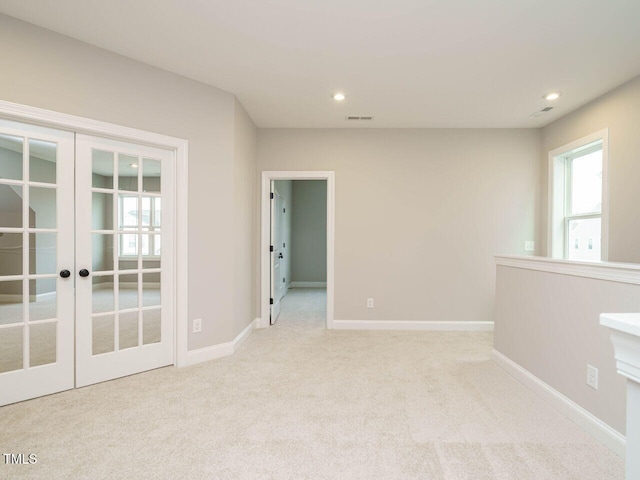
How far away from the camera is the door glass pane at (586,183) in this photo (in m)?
3.51

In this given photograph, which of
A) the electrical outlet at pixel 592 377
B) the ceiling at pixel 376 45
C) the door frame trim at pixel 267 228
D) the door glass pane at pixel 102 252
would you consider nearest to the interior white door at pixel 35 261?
the door glass pane at pixel 102 252

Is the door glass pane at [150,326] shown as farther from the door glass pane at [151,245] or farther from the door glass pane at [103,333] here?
the door glass pane at [151,245]

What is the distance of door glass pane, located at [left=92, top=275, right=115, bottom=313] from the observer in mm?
2621

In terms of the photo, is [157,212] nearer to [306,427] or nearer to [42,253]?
[42,253]

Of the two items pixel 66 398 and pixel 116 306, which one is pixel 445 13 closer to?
pixel 116 306

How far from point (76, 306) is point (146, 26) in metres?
2.17

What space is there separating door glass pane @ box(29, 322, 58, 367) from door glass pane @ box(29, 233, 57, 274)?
0.27 m

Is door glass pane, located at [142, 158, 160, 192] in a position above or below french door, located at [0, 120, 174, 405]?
above

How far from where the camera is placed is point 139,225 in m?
2.86

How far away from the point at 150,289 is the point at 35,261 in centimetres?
→ 83

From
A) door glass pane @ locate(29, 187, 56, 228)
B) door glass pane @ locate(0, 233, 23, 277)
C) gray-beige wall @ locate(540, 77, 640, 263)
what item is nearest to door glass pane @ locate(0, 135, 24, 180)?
door glass pane @ locate(29, 187, 56, 228)

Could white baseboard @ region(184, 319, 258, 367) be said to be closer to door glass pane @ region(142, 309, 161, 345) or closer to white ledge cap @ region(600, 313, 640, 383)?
door glass pane @ region(142, 309, 161, 345)

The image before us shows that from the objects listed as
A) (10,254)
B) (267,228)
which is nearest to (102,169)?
(10,254)

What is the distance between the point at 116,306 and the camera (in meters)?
2.71
